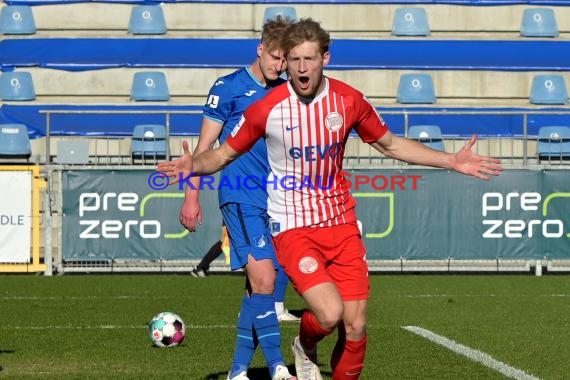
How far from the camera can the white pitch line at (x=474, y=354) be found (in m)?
7.62

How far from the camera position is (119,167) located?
701 inches

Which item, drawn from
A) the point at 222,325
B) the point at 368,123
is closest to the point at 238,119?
the point at 368,123

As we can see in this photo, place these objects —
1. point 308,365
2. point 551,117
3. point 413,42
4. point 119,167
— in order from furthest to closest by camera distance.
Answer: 1. point 413,42
2. point 551,117
3. point 119,167
4. point 308,365

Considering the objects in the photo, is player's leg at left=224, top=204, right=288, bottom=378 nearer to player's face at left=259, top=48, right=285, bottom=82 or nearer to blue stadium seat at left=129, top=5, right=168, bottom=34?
player's face at left=259, top=48, right=285, bottom=82

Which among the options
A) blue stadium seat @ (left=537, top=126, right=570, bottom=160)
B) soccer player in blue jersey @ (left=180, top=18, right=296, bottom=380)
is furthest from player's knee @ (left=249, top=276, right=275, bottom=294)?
blue stadium seat @ (left=537, top=126, right=570, bottom=160)

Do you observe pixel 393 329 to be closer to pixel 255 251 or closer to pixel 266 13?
pixel 255 251

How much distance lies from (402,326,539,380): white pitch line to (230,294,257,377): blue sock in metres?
1.66

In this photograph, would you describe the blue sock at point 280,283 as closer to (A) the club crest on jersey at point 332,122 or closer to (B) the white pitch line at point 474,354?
(B) the white pitch line at point 474,354

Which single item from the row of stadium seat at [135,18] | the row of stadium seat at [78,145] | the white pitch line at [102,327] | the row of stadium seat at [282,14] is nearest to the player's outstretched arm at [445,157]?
the white pitch line at [102,327]

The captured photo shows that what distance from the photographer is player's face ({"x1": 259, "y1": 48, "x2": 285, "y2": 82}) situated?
7.43 m

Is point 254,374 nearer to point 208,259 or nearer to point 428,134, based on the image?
point 208,259

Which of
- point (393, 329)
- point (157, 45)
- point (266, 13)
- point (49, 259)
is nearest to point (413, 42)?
point (266, 13)

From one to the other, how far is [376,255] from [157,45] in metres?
7.55

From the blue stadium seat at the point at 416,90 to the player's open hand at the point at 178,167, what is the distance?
54.2ft
